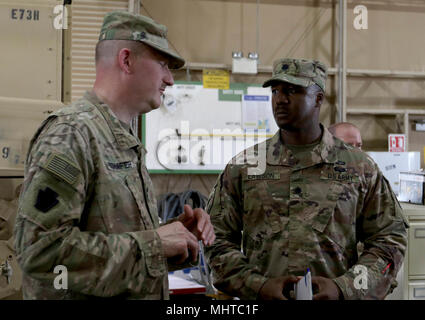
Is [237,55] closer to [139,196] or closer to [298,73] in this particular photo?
[298,73]

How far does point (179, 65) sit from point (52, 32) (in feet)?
2.21

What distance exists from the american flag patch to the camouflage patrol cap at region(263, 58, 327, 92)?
3.41 ft

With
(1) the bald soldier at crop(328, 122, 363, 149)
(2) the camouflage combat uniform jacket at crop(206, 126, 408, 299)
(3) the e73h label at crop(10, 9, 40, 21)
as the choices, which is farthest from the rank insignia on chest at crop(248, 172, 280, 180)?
(1) the bald soldier at crop(328, 122, 363, 149)

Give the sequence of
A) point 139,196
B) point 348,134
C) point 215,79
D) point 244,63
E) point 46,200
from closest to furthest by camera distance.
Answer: point 46,200
point 139,196
point 348,134
point 244,63
point 215,79

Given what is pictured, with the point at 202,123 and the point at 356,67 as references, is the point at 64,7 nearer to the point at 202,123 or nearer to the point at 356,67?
the point at 202,123

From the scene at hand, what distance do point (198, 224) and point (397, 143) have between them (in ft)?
15.1

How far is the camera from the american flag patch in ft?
3.82

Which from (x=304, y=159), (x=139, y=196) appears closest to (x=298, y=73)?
(x=304, y=159)

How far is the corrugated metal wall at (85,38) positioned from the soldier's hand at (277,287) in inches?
153

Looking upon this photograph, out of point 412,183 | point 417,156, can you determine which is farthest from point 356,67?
point 412,183

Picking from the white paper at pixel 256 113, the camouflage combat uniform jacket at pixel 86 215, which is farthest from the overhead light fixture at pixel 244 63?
the camouflage combat uniform jacket at pixel 86 215

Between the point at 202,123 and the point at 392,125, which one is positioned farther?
the point at 392,125

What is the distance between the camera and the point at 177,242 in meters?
1.29

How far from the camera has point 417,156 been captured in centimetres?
505
